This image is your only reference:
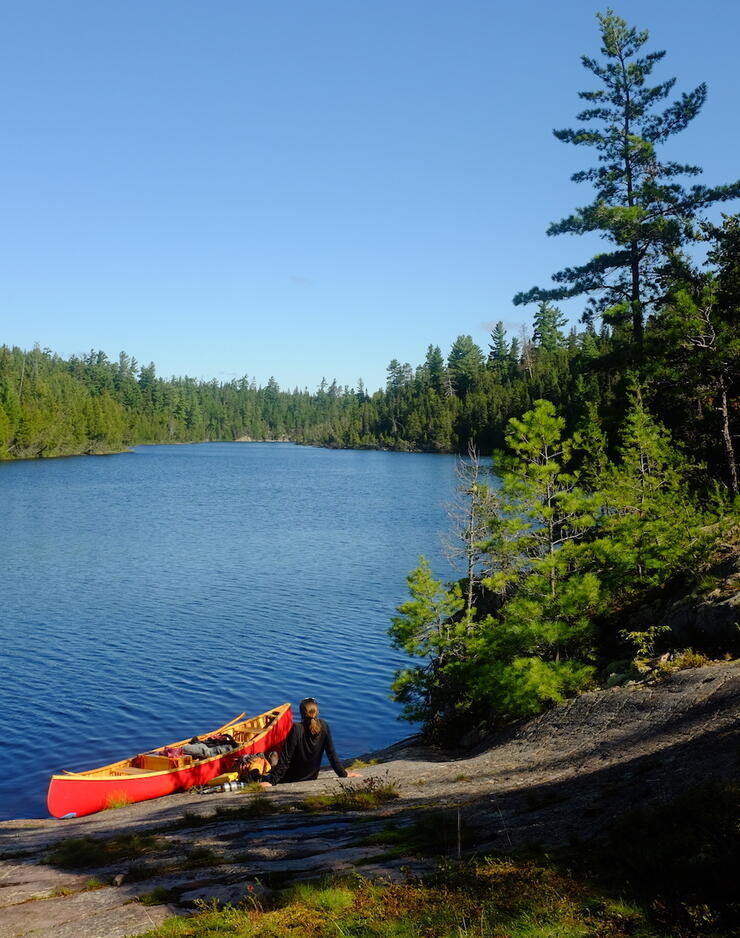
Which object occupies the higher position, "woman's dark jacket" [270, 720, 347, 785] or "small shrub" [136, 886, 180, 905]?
"small shrub" [136, 886, 180, 905]

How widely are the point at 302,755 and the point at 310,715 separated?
55.8 inches

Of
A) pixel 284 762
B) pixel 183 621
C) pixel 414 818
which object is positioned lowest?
pixel 183 621

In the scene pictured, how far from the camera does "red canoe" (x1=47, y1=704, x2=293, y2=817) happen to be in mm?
16047

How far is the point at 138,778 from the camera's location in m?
16.8

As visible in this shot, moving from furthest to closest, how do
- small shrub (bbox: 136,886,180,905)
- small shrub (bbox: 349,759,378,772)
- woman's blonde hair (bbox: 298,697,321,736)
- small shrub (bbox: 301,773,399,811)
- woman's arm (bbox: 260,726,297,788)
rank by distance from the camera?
small shrub (bbox: 349,759,378,772), woman's arm (bbox: 260,726,297,788), woman's blonde hair (bbox: 298,697,321,736), small shrub (bbox: 301,773,399,811), small shrub (bbox: 136,886,180,905)

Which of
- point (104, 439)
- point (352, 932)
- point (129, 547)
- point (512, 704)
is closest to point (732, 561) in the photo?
point (512, 704)

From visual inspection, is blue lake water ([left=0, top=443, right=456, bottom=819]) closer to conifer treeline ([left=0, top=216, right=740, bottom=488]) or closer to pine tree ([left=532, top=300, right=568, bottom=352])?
conifer treeline ([left=0, top=216, right=740, bottom=488])

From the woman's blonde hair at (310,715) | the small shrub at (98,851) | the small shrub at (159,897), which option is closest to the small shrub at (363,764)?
the woman's blonde hair at (310,715)

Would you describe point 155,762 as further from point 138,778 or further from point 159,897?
point 159,897

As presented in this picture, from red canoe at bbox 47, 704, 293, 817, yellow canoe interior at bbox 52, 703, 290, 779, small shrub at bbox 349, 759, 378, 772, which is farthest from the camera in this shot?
yellow canoe interior at bbox 52, 703, 290, 779

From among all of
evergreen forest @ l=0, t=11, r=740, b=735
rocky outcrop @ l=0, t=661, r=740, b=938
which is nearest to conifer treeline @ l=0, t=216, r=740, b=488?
evergreen forest @ l=0, t=11, r=740, b=735

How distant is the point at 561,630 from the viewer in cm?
1506

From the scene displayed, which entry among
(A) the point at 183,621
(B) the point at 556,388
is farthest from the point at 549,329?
(A) the point at 183,621

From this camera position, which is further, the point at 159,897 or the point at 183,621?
the point at 183,621
